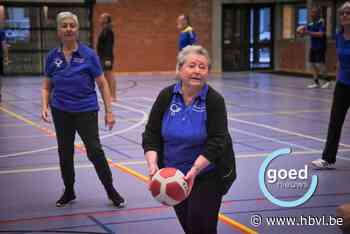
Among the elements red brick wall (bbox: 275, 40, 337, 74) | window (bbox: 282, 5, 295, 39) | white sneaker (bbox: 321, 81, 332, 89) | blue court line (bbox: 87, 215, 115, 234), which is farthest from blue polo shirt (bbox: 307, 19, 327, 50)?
blue court line (bbox: 87, 215, 115, 234)

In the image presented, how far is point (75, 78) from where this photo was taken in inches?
252

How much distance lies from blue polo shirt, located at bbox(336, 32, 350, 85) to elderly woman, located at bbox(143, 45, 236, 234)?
3.99m

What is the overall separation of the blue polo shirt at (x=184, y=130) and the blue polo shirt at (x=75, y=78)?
2.35 metres

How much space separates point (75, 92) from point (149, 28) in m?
20.0

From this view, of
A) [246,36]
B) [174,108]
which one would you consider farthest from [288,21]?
[174,108]

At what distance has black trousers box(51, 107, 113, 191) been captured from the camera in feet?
21.2

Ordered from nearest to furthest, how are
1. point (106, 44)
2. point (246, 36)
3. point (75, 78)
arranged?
point (75, 78), point (106, 44), point (246, 36)

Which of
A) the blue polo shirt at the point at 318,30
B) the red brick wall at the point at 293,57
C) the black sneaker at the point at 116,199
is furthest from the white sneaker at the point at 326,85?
the black sneaker at the point at 116,199

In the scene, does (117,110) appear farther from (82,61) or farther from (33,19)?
(33,19)

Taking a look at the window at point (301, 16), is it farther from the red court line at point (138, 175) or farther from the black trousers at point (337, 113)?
the black trousers at point (337, 113)

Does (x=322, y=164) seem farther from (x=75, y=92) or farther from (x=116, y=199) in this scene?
(x=75, y=92)

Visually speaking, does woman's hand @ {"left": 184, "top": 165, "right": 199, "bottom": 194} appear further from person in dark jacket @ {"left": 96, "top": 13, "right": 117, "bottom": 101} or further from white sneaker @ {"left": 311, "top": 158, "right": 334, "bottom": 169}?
person in dark jacket @ {"left": 96, "top": 13, "right": 117, "bottom": 101}

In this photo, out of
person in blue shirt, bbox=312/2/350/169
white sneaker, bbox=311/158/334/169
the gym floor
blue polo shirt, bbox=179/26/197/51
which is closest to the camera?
the gym floor

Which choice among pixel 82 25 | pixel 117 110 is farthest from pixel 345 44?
pixel 82 25
